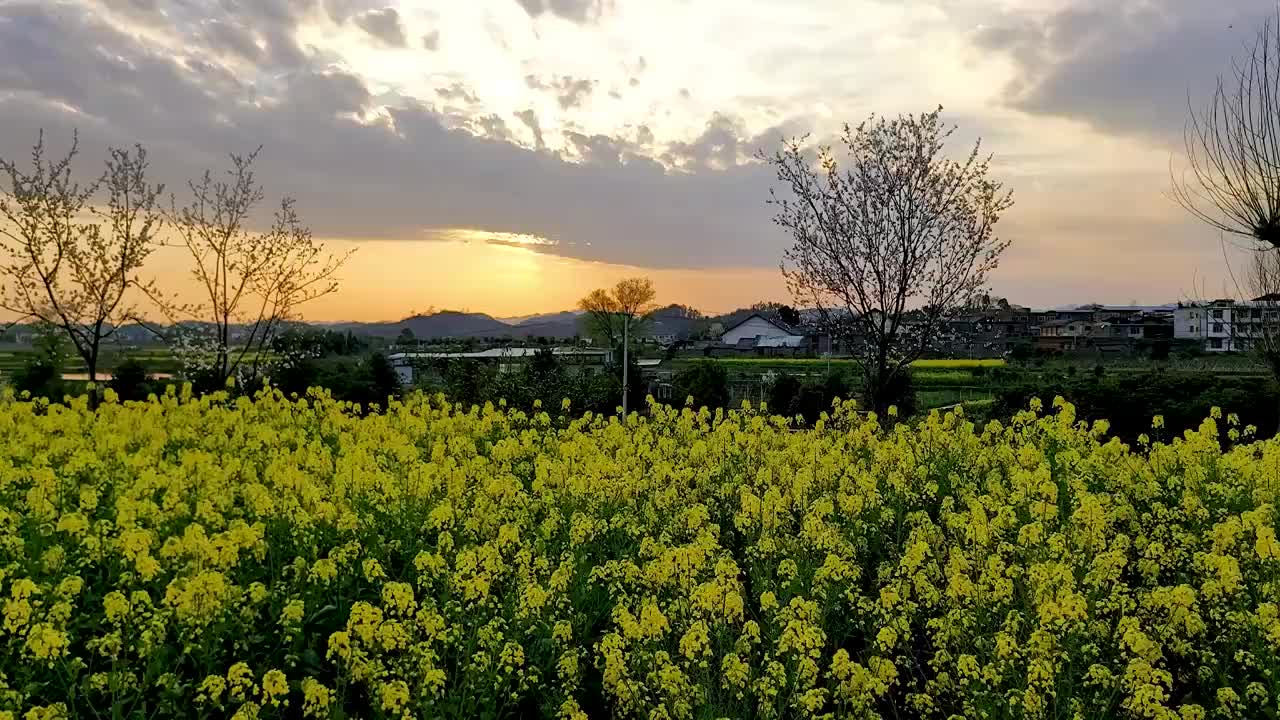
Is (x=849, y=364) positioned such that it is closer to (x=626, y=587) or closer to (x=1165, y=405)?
(x=1165, y=405)

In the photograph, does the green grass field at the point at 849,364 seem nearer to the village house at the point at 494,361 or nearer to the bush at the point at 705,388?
the village house at the point at 494,361

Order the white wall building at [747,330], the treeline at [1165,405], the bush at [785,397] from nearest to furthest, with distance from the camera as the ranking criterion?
the treeline at [1165,405] < the bush at [785,397] < the white wall building at [747,330]

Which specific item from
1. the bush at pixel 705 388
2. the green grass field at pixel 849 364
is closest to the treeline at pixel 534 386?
the bush at pixel 705 388

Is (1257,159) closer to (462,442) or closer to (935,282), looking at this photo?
(935,282)

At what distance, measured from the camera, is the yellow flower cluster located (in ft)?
14.5

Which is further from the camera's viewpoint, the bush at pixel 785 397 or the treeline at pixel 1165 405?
the bush at pixel 785 397

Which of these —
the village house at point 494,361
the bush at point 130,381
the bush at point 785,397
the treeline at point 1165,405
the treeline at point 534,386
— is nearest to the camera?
the bush at point 130,381

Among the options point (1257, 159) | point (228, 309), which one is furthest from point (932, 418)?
point (228, 309)

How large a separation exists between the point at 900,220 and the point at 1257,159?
504 cm

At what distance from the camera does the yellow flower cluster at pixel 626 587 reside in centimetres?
443

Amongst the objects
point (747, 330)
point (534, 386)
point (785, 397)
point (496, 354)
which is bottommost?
point (785, 397)

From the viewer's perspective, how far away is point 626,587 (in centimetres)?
611

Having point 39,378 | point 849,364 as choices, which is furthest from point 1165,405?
point 849,364

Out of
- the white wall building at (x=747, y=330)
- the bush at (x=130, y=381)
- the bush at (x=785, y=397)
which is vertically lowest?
the bush at (x=785, y=397)
